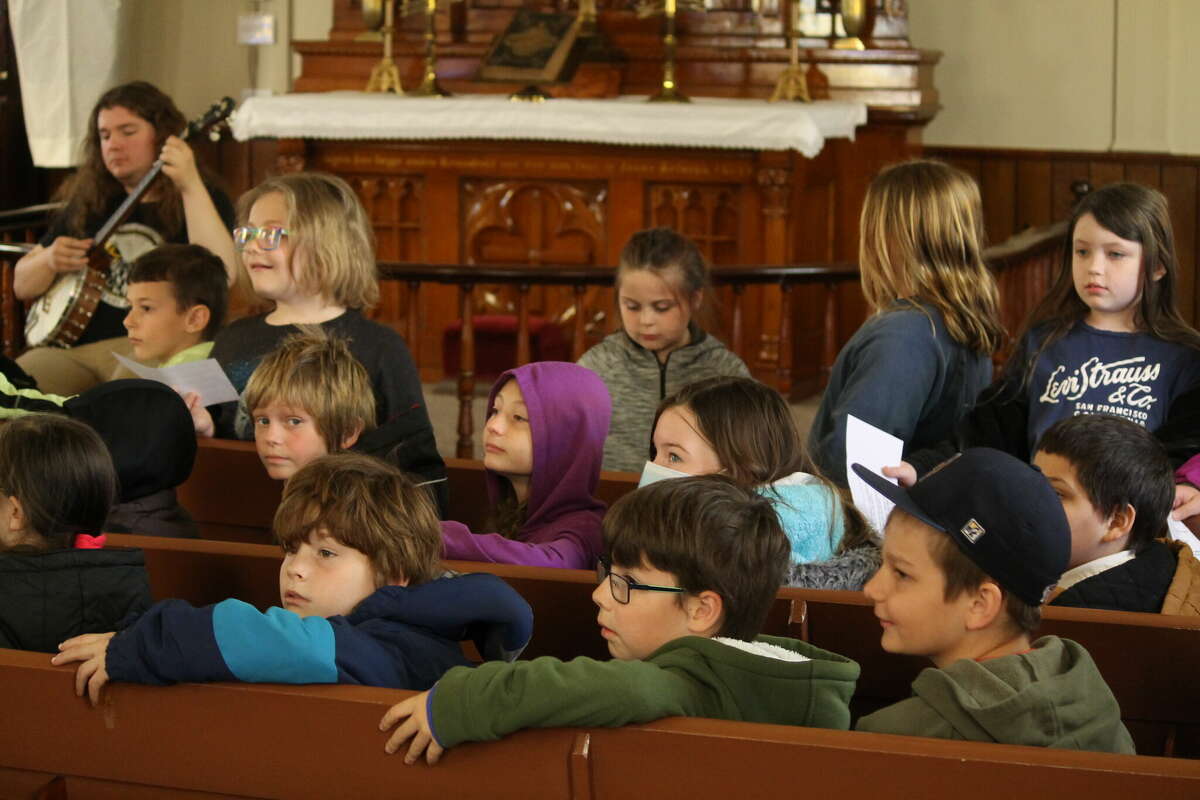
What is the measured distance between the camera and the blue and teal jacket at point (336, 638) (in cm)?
210

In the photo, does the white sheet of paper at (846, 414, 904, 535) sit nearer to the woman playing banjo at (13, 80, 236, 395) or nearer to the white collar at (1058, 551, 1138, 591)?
the white collar at (1058, 551, 1138, 591)

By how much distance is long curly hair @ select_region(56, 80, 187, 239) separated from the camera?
5.23m

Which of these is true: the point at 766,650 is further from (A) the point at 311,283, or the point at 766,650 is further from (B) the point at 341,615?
(A) the point at 311,283

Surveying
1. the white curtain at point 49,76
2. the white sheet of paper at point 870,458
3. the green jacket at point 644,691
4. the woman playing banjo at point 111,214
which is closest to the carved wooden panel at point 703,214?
the woman playing banjo at point 111,214

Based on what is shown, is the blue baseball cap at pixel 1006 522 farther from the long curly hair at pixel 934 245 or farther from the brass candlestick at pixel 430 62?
the brass candlestick at pixel 430 62

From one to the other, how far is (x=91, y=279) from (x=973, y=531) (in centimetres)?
366

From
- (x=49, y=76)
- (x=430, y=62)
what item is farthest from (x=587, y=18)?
(x=49, y=76)

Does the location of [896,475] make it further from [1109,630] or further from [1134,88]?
[1134,88]

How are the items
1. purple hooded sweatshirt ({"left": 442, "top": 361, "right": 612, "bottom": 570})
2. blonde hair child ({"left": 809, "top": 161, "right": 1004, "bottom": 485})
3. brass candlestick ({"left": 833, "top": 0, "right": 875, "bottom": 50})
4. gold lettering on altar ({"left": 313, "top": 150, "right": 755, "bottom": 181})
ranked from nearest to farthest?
purple hooded sweatshirt ({"left": 442, "top": 361, "right": 612, "bottom": 570}) → blonde hair child ({"left": 809, "top": 161, "right": 1004, "bottom": 485}) → gold lettering on altar ({"left": 313, "top": 150, "right": 755, "bottom": 181}) → brass candlestick ({"left": 833, "top": 0, "right": 875, "bottom": 50})

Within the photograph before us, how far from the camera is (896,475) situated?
122 inches

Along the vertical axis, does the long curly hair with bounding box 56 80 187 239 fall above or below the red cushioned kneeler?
above

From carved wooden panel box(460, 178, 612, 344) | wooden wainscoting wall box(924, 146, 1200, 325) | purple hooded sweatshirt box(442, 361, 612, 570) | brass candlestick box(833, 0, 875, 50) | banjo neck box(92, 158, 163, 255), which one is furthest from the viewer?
wooden wainscoting wall box(924, 146, 1200, 325)

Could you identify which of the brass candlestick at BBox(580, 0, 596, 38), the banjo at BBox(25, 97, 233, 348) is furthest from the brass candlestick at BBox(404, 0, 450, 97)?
the banjo at BBox(25, 97, 233, 348)

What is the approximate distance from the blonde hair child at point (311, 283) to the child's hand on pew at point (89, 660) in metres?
1.57
